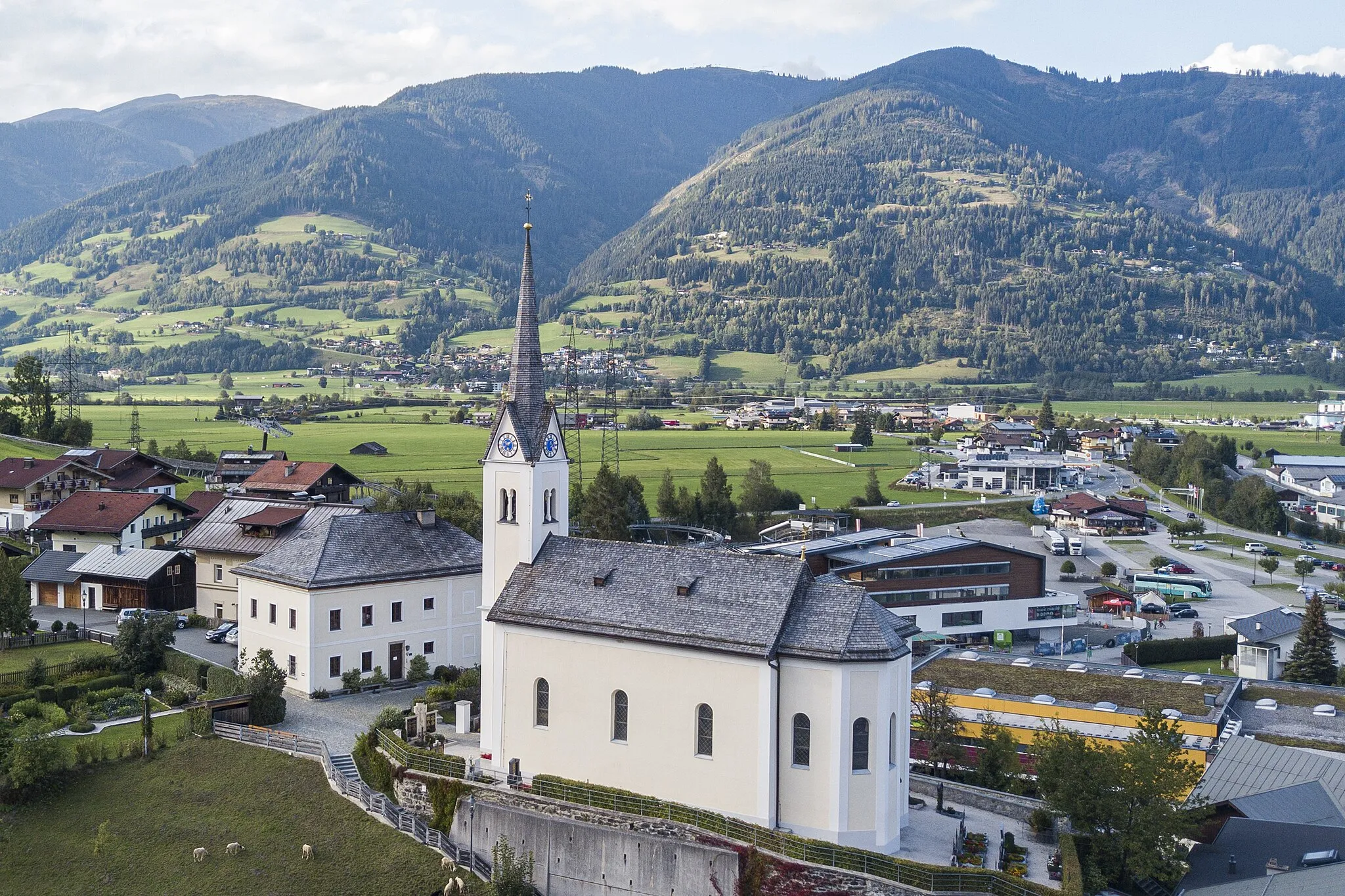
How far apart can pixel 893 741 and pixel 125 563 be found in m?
44.9

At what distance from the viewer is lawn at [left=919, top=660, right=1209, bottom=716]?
51.5 metres

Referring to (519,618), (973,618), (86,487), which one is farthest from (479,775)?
(86,487)

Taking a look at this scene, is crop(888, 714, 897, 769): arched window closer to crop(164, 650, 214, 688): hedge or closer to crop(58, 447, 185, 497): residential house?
crop(164, 650, 214, 688): hedge

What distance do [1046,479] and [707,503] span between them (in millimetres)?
54589

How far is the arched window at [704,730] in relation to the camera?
1465 inches

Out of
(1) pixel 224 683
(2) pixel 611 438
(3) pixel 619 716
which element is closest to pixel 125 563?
(1) pixel 224 683

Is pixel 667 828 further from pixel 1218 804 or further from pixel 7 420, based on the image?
pixel 7 420

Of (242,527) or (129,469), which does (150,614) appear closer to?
(242,527)

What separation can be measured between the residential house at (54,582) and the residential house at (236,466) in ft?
81.4

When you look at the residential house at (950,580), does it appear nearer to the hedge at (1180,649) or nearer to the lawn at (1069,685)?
the hedge at (1180,649)

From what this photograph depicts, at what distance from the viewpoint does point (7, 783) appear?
40.4 m

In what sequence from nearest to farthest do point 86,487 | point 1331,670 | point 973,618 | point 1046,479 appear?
point 1331,670 → point 973,618 → point 86,487 → point 1046,479

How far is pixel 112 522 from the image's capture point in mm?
73312

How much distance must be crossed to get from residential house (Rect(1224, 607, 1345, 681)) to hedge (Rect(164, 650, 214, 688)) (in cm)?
4580
